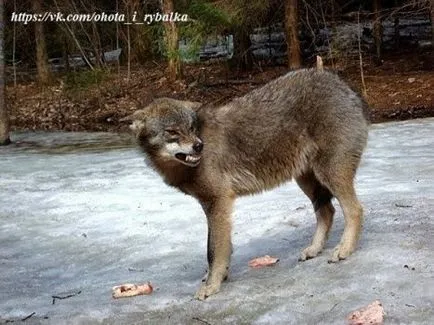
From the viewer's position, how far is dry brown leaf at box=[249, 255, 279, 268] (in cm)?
593

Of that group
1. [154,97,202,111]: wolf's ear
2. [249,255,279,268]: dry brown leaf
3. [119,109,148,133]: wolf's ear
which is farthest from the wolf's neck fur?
[249,255,279,268]: dry brown leaf

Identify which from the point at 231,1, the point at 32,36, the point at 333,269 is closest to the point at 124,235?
the point at 333,269

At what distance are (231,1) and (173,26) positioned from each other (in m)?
2.94

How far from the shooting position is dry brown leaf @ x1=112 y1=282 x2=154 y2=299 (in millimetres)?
5449

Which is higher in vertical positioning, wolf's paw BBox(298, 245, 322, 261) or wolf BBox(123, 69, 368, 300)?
wolf BBox(123, 69, 368, 300)

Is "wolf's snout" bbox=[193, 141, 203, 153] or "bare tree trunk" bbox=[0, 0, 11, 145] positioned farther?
"bare tree trunk" bbox=[0, 0, 11, 145]

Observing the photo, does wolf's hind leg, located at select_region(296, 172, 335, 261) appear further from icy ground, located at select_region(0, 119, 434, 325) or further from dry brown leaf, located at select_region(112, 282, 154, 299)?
dry brown leaf, located at select_region(112, 282, 154, 299)

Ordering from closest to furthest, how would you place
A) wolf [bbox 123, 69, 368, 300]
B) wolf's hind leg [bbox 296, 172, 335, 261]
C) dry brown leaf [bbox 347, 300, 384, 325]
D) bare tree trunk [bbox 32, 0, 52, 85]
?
dry brown leaf [bbox 347, 300, 384, 325] → wolf [bbox 123, 69, 368, 300] → wolf's hind leg [bbox 296, 172, 335, 261] → bare tree trunk [bbox 32, 0, 52, 85]

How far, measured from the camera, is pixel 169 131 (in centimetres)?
524

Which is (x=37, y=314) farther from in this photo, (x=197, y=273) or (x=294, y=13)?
(x=294, y=13)

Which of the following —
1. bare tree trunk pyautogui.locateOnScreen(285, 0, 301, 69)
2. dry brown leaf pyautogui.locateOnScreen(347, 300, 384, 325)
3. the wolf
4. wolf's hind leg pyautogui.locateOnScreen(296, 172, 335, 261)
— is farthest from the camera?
bare tree trunk pyautogui.locateOnScreen(285, 0, 301, 69)

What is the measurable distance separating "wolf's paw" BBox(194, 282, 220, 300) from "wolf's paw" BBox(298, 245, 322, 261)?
93 centimetres

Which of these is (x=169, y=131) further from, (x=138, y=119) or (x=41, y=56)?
(x=41, y=56)

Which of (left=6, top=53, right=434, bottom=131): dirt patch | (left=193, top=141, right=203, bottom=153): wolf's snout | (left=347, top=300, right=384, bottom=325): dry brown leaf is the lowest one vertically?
(left=6, top=53, right=434, bottom=131): dirt patch
